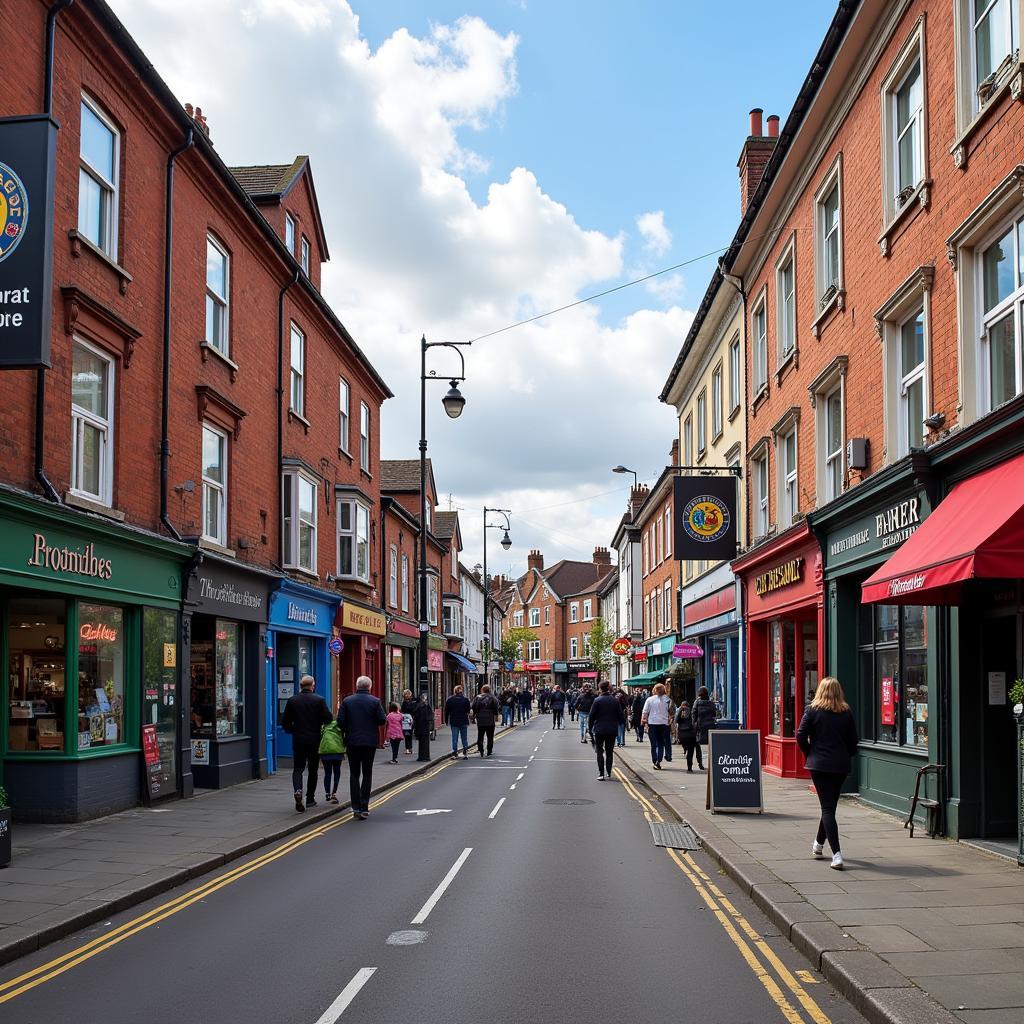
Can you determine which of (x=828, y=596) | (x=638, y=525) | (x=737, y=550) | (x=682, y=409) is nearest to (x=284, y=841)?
(x=828, y=596)

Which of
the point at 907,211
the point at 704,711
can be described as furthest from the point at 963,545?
the point at 704,711

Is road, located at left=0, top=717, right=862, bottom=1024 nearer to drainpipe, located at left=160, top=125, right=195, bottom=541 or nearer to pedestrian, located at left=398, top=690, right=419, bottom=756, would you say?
drainpipe, located at left=160, top=125, right=195, bottom=541

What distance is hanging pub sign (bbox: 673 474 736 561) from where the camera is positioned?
24.8 meters

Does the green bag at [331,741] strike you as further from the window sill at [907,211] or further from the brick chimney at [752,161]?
the brick chimney at [752,161]

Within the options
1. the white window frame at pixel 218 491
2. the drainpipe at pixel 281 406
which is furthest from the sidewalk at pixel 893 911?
the drainpipe at pixel 281 406

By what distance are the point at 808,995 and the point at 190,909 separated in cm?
517

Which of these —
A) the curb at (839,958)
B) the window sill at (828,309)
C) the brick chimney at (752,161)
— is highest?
the brick chimney at (752,161)

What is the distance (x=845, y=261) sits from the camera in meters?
17.1

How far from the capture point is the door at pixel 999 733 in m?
11.8

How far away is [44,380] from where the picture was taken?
13.2 metres

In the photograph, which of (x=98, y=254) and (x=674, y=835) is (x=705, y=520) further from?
(x=98, y=254)

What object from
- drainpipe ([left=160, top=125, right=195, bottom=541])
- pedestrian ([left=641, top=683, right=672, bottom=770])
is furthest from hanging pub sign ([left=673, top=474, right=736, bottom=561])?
drainpipe ([left=160, top=125, right=195, bottom=541])

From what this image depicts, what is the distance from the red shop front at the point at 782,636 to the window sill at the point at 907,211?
529 centimetres

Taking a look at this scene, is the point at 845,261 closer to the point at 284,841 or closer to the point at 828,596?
the point at 828,596
